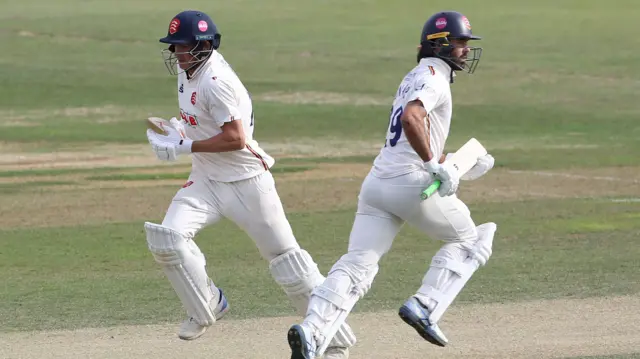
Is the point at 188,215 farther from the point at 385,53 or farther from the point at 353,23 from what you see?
the point at 353,23

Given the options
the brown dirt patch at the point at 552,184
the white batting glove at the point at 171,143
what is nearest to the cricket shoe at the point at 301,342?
the white batting glove at the point at 171,143

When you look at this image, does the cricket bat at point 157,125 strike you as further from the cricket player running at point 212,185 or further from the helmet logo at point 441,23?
the helmet logo at point 441,23

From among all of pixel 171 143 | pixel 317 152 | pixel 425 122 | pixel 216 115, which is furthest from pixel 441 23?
pixel 317 152

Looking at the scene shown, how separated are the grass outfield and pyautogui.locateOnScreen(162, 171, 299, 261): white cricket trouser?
2.51 ft

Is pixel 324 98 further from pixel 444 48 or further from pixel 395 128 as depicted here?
pixel 395 128

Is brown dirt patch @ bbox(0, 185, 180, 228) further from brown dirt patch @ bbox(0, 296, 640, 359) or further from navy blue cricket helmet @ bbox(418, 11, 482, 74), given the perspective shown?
navy blue cricket helmet @ bbox(418, 11, 482, 74)

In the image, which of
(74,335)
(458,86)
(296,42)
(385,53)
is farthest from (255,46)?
(74,335)

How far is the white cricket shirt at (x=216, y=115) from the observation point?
784 cm

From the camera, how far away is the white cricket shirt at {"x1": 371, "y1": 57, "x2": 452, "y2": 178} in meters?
7.31

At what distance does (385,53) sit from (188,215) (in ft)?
84.4

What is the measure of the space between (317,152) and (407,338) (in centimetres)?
Result: 1270

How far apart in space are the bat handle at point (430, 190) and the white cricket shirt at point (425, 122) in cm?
18

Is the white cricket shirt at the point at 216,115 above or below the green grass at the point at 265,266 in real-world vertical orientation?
above

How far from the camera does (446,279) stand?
7426 mm
